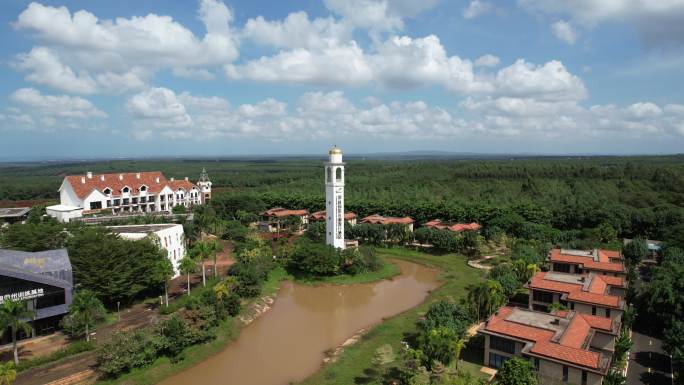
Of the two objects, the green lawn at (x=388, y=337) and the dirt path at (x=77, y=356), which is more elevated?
the dirt path at (x=77, y=356)

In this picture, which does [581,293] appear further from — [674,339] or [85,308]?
[85,308]

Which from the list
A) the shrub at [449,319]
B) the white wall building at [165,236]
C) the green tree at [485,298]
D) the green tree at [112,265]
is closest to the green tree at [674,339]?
the green tree at [485,298]

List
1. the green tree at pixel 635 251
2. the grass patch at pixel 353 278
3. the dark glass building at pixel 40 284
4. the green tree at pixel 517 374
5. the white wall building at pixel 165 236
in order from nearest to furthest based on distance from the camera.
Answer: the green tree at pixel 517 374, the dark glass building at pixel 40 284, the white wall building at pixel 165 236, the grass patch at pixel 353 278, the green tree at pixel 635 251

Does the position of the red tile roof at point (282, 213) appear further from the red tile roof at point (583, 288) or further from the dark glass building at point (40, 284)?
the red tile roof at point (583, 288)

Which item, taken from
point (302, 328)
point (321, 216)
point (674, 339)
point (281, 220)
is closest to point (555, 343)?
point (674, 339)

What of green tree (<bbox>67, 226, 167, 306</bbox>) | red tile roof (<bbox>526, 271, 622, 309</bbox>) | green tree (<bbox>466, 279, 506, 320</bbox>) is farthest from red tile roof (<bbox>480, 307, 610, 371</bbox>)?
green tree (<bbox>67, 226, 167, 306</bbox>)

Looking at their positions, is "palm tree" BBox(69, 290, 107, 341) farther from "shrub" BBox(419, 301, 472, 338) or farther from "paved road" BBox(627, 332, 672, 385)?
"paved road" BBox(627, 332, 672, 385)

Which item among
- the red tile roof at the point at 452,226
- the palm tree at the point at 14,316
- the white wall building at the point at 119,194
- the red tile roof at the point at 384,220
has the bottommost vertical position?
the red tile roof at the point at 452,226

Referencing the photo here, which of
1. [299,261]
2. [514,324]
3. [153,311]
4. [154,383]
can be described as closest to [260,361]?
[154,383]
